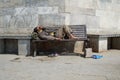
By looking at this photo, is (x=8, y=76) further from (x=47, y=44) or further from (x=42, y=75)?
(x=47, y=44)

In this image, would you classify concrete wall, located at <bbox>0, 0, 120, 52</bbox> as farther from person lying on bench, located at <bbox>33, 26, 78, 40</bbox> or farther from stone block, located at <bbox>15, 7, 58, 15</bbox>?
person lying on bench, located at <bbox>33, 26, 78, 40</bbox>

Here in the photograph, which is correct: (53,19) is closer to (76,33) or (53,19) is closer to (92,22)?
(76,33)

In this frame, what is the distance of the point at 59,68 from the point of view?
635cm

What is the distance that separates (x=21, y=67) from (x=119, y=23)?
6.32m

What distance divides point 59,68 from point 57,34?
94.2 inches

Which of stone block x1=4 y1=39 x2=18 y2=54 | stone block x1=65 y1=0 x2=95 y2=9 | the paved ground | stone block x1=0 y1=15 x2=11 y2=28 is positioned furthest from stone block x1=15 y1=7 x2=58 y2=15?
the paved ground

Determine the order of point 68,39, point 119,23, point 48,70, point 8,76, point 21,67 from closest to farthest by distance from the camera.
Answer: point 8,76, point 48,70, point 21,67, point 68,39, point 119,23

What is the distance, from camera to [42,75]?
18.2ft

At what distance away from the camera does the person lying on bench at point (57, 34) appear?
8.44 m

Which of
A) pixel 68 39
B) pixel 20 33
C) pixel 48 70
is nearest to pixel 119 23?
pixel 68 39

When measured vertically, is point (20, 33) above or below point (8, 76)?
above

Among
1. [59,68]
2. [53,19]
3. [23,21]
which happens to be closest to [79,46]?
A: [53,19]

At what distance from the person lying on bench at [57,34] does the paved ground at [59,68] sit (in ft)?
2.39

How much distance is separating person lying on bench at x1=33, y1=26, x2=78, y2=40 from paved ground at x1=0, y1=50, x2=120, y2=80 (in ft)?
2.39
